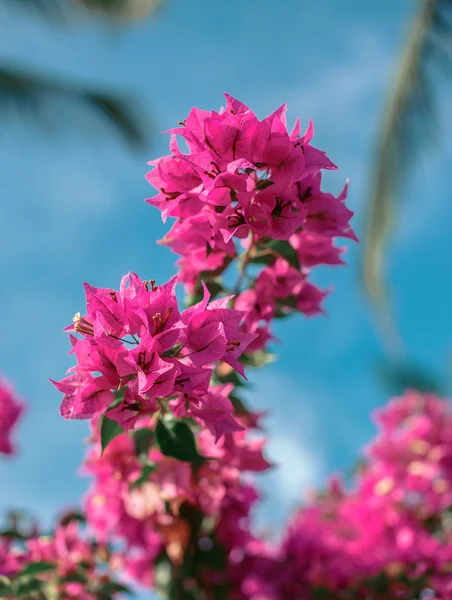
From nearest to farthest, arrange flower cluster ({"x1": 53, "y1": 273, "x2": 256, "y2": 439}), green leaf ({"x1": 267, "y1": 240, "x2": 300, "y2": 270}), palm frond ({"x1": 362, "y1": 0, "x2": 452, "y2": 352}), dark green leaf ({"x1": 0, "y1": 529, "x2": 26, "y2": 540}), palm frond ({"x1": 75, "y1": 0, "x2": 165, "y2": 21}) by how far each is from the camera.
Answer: flower cluster ({"x1": 53, "y1": 273, "x2": 256, "y2": 439})
green leaf ({"x1": 267, "y1": 240, "x2": 300, "y2": 270})
dark green leaf ({"x1": 0, "y1": 529, "x2": 26, "y2": 540})
palm frond ({"x1": 362, "y1": 0, "x2": 452, "y2": 352})
palm frond ({"x1": 75, "y1": 0, "x2": 165, "y2": 21})

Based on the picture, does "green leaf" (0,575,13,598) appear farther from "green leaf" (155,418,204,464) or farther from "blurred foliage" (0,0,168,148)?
"blurred foliage" (0,0,168,148)

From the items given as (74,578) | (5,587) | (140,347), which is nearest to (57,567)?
(74,578)

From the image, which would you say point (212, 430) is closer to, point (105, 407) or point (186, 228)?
point (105, 407)

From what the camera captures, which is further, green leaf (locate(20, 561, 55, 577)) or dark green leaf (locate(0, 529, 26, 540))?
dark green leaf (locate(0, 529, 26, 540))

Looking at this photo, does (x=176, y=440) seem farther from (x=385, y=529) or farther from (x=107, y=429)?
(x=385, y=529)

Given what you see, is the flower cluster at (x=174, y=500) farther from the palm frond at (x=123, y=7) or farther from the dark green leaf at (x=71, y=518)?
the palm frond at (x=123, y=7)

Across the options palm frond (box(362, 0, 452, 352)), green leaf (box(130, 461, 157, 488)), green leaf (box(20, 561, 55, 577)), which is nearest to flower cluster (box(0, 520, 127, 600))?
Result: green leaf (box(20, 561, 55, 577))

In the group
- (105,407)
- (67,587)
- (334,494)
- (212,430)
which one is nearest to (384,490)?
A: (334,494)
